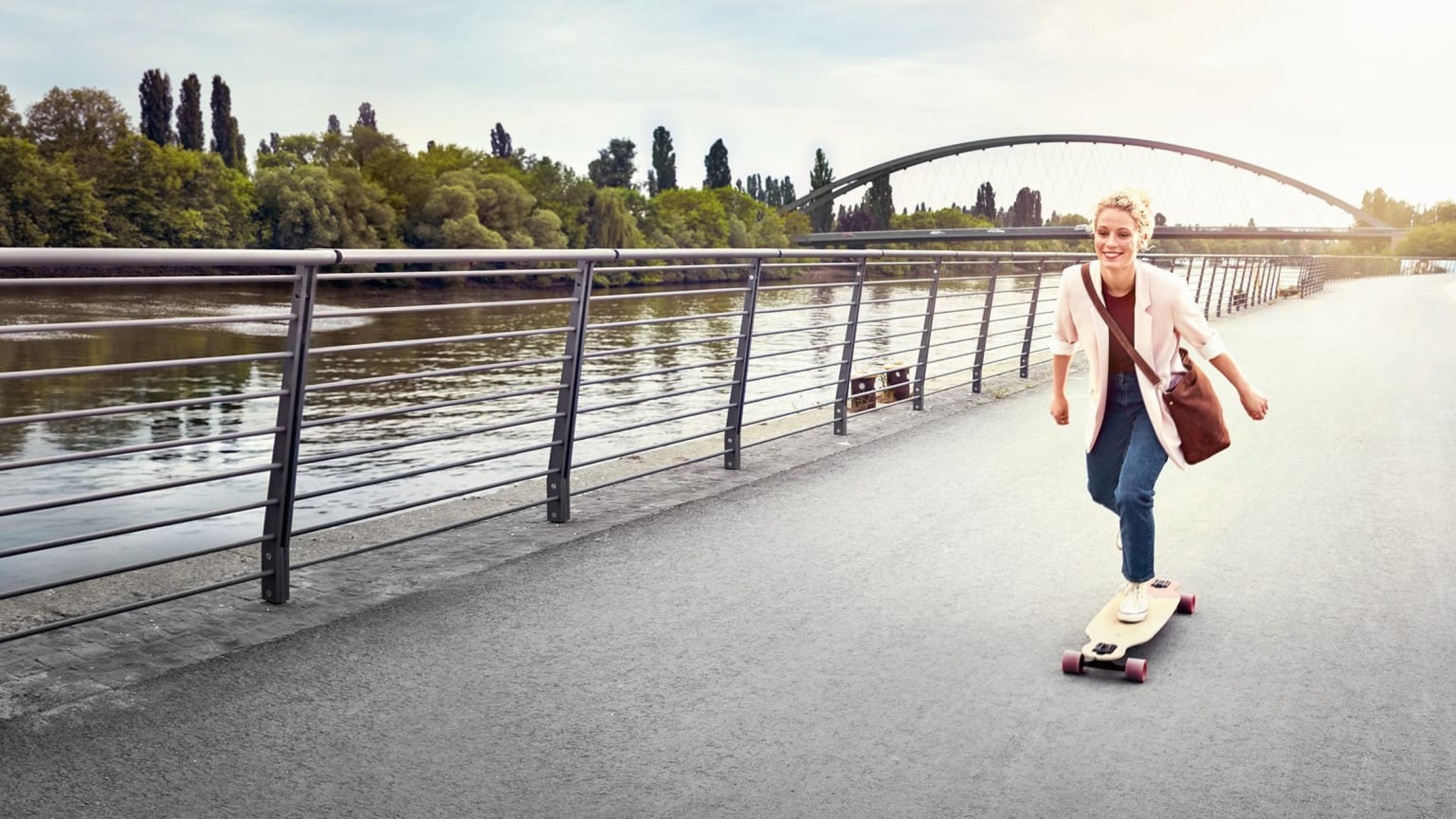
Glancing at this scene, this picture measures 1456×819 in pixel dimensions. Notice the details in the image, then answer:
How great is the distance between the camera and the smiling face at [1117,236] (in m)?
4.18

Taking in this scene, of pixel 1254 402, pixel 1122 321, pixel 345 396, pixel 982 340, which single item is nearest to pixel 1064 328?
pixel 1122 321

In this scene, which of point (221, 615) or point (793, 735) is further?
point (221, 615)

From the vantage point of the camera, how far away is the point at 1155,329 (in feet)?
14.0

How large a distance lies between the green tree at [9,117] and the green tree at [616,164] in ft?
317

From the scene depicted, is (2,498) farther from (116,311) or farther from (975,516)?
(116,311)

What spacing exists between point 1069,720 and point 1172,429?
3.81 feet

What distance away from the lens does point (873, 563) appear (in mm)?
5469

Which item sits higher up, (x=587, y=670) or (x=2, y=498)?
(x=587, y=670)

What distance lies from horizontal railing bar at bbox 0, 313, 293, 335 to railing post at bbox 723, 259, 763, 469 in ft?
10.8

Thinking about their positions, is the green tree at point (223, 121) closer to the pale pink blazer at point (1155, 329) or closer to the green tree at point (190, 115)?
the green tree at point (190, 115)

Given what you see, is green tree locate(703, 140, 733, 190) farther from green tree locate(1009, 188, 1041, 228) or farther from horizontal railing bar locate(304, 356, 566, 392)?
horizontal railing bar locate(304, 356, 566, 392)

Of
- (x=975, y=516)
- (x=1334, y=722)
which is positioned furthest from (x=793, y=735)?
(x=975, y=516)

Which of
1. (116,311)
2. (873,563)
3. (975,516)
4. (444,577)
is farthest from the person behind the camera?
(116,311)

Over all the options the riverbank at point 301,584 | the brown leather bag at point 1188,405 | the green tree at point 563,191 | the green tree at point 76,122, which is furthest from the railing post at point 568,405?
the green tree at point 563,191
